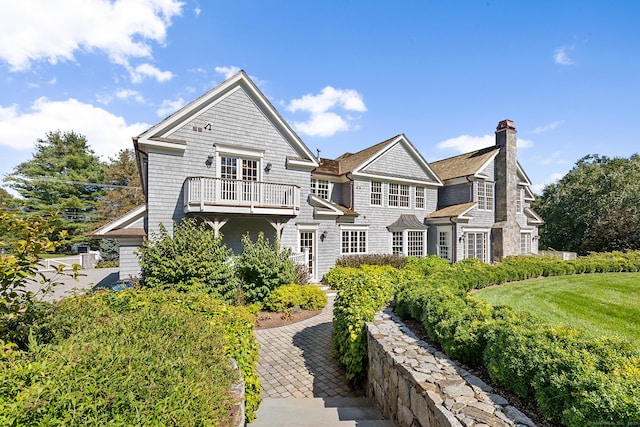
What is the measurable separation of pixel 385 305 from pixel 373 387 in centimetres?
222

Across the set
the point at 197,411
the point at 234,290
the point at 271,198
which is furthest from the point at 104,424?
the point at 271,198

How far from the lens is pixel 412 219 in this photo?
58.3 ft

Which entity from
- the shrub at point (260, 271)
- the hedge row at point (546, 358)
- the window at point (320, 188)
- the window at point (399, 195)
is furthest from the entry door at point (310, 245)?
the hedge row at point (546, 358)

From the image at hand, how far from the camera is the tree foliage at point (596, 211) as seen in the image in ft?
73.0

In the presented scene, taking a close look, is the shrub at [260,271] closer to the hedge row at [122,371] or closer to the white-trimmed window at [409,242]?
the hedge row at [122,371]

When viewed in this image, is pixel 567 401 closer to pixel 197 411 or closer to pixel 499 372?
pixel 499 372

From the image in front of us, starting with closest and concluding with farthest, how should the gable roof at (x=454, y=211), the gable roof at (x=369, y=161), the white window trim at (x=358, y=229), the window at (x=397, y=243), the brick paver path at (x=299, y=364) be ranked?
1. the brick paver path at (x=299, y=364)
2. the white window trim at (x=358, y=229)
3. the gable roof at (x=369, y=161)
4. the gable roof at (x=454, y=211)
5. the window at (x=397, y=243)

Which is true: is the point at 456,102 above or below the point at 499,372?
above

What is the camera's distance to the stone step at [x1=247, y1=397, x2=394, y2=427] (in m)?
3.64

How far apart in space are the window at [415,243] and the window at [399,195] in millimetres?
1895

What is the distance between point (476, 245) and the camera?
18.6 meters

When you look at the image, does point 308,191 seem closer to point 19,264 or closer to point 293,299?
point 293,299

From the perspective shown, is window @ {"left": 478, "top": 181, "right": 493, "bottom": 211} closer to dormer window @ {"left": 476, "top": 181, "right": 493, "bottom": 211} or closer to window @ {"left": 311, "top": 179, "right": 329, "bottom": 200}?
dormer window @ {"left": 476, "top": 181, "right": 493, "bottom": 211}

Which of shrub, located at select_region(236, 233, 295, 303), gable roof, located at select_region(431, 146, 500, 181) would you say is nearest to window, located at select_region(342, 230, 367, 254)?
shrub, located at select_region(236, 233, 295, 303)
